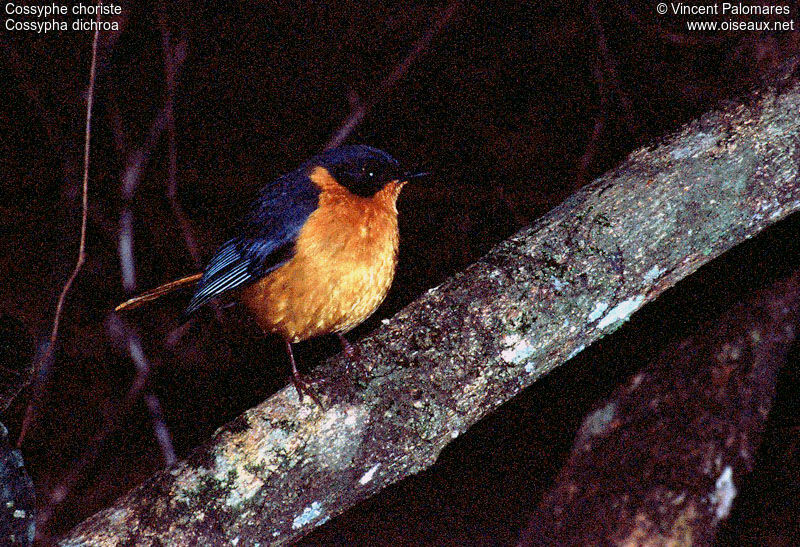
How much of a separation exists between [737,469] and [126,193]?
323cm

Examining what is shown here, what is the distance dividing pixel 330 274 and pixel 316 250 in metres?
0.10

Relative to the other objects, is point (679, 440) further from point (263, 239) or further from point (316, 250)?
point (263, 239)

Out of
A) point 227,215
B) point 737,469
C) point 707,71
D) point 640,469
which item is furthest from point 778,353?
point 227,215

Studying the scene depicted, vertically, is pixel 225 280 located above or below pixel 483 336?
above

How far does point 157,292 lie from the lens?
272 cm

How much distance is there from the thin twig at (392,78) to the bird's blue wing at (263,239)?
1131mm

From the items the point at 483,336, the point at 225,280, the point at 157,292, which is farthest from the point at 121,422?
the point at 483,336

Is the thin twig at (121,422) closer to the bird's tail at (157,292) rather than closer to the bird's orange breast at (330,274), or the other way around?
the bird's tail at (157,292)

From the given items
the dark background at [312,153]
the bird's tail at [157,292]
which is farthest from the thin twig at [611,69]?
the bird's tail at [157,292]

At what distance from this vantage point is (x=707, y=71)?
359 cm

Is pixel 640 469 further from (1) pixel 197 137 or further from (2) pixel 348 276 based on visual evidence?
(1) pixel 197 137

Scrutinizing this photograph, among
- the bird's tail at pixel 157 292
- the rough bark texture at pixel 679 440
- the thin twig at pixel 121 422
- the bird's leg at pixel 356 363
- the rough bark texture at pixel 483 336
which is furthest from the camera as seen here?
the thin twig at pixel 121 422

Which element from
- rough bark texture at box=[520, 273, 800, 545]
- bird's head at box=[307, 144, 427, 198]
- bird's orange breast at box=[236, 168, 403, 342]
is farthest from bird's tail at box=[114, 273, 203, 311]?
rough bark texture at box=[520, 273, 800, 545]

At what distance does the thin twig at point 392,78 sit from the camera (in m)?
3.63
